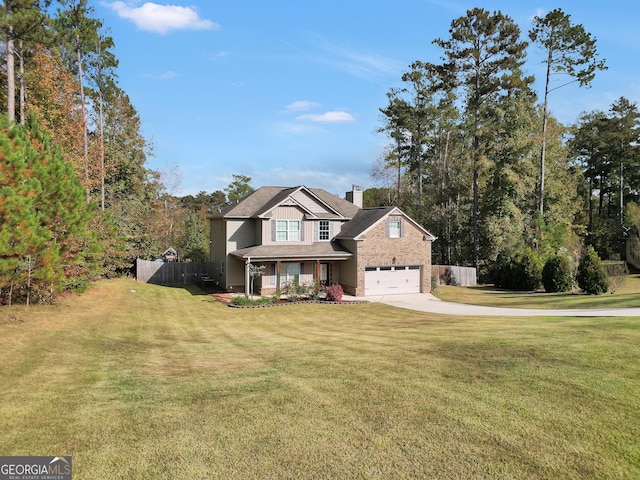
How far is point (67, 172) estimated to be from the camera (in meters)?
17.0

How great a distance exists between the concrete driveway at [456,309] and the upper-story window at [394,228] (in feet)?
13.5

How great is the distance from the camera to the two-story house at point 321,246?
26.7 metres

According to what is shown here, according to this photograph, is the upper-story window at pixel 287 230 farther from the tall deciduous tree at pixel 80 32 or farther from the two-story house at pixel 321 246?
the tall deciduous tree at pixel 80 32

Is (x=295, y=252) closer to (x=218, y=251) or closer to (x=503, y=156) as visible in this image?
(x=218, y=251)

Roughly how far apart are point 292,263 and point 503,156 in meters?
22.9

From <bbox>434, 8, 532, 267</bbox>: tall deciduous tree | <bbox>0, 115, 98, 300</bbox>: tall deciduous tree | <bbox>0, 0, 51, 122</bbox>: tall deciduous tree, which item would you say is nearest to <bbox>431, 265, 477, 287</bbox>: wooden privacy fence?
<bbox>434, 8, 532, 267</bbox>: tall deciduous tree

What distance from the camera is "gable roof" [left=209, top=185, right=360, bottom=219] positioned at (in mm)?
27484

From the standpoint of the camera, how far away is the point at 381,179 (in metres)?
49.1

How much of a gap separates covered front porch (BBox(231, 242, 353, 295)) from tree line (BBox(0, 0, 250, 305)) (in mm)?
8684

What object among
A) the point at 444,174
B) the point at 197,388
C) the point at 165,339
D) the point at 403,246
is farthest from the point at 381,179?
the point at 197,388

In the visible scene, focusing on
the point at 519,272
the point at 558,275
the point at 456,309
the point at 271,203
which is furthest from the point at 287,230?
the point at 519,272

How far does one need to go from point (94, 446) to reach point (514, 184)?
38.1 meters

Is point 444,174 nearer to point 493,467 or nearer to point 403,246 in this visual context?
point 403,246

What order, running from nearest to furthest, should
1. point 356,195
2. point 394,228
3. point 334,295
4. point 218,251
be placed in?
point 334,295 → point 394,228 → point 218,251 → point 356,195
